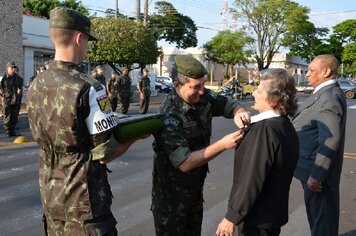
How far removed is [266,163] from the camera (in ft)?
7.93

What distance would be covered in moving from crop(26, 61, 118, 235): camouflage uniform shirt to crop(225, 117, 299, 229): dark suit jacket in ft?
2.55

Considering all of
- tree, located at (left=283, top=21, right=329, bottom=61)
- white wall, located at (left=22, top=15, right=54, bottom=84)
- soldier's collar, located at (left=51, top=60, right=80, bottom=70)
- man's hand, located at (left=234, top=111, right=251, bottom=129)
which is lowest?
man's hand, located at (left=234, top=111, right=251, bottom=129)

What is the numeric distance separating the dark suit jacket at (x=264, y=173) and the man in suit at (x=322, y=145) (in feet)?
3.12

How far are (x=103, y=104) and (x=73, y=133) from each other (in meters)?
0.22

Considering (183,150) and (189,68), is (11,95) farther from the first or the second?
(183,150)

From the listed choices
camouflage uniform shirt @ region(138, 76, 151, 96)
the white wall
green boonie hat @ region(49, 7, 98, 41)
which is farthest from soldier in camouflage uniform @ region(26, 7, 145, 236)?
the white wall

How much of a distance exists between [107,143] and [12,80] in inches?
373

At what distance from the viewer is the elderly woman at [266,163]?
2436 millimetres

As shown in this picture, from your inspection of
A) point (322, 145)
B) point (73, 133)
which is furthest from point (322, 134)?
point (73, 133)

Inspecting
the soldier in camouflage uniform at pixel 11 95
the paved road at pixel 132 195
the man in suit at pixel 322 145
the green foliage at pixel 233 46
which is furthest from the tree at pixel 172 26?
the man in suit at pixel 322 145

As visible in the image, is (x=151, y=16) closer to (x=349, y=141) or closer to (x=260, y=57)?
(x=260, y=57)

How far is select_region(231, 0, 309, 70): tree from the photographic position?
156 ft

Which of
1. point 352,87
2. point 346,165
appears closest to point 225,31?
point 352,87

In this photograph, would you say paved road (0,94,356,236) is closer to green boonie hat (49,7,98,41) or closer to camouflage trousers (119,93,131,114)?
green boonie hat (49,7,98,41)
